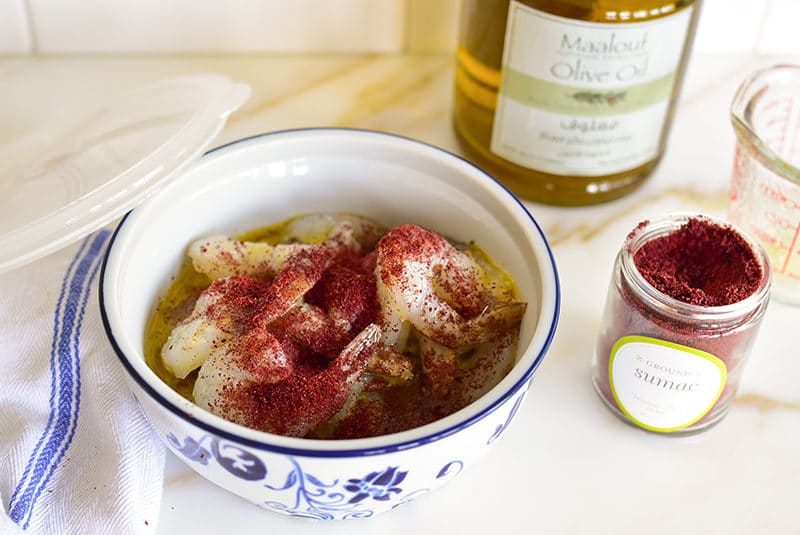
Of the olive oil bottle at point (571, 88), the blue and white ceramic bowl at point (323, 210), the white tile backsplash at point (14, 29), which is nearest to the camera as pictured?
the blue and white ceramic bowl at point (323, 210)

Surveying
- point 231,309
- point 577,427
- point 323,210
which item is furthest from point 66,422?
point 577,427

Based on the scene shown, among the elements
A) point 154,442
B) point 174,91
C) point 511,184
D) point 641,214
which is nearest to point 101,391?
point 154,442

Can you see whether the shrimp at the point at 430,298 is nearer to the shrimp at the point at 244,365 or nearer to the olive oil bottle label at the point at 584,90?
the shrimp at the point at 244,365

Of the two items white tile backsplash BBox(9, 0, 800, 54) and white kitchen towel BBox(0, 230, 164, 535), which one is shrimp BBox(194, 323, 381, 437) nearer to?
white kitchen towel BBox(0, 230, 164, 535)

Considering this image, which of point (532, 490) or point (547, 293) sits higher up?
point (547, 293)

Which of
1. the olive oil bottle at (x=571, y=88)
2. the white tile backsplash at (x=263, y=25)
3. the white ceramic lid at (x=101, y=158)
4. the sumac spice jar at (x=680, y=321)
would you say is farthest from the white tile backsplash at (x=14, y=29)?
the sumac spice jar at (x=680, y=321)

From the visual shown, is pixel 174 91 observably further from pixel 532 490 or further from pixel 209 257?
pixel 532 490
